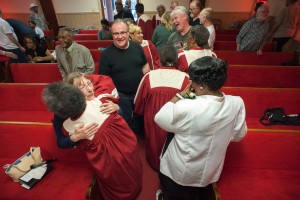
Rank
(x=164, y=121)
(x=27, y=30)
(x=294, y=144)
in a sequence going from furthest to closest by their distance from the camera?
1. (x=27, y=30)
2. (x=294, y=144)
3. (x=164, y=121)

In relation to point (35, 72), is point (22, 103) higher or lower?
lower

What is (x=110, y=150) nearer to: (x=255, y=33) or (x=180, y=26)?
(x=180, y=26)

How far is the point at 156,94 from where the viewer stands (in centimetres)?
196

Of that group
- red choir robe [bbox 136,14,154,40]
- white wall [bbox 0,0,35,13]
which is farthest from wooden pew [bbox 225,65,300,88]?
white wall [bbox 0,0,35,13]

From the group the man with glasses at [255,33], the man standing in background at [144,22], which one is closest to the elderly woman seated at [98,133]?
the man with glasses at [255,33]

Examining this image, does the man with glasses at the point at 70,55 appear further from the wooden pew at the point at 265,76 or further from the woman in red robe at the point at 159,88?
the wooden pew at the point at 265,76

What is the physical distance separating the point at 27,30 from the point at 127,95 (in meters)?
4.07

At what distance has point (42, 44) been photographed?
4027 mm

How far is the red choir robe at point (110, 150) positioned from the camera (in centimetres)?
136

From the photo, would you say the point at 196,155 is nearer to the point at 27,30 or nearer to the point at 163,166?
the point at 163,166

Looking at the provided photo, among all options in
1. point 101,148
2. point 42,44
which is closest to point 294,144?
point 101,148

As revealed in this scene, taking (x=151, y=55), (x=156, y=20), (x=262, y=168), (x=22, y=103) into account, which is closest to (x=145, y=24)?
(x=156, y=20)

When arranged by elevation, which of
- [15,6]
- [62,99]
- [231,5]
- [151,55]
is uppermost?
[15,6]

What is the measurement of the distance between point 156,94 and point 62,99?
3.25 feet
